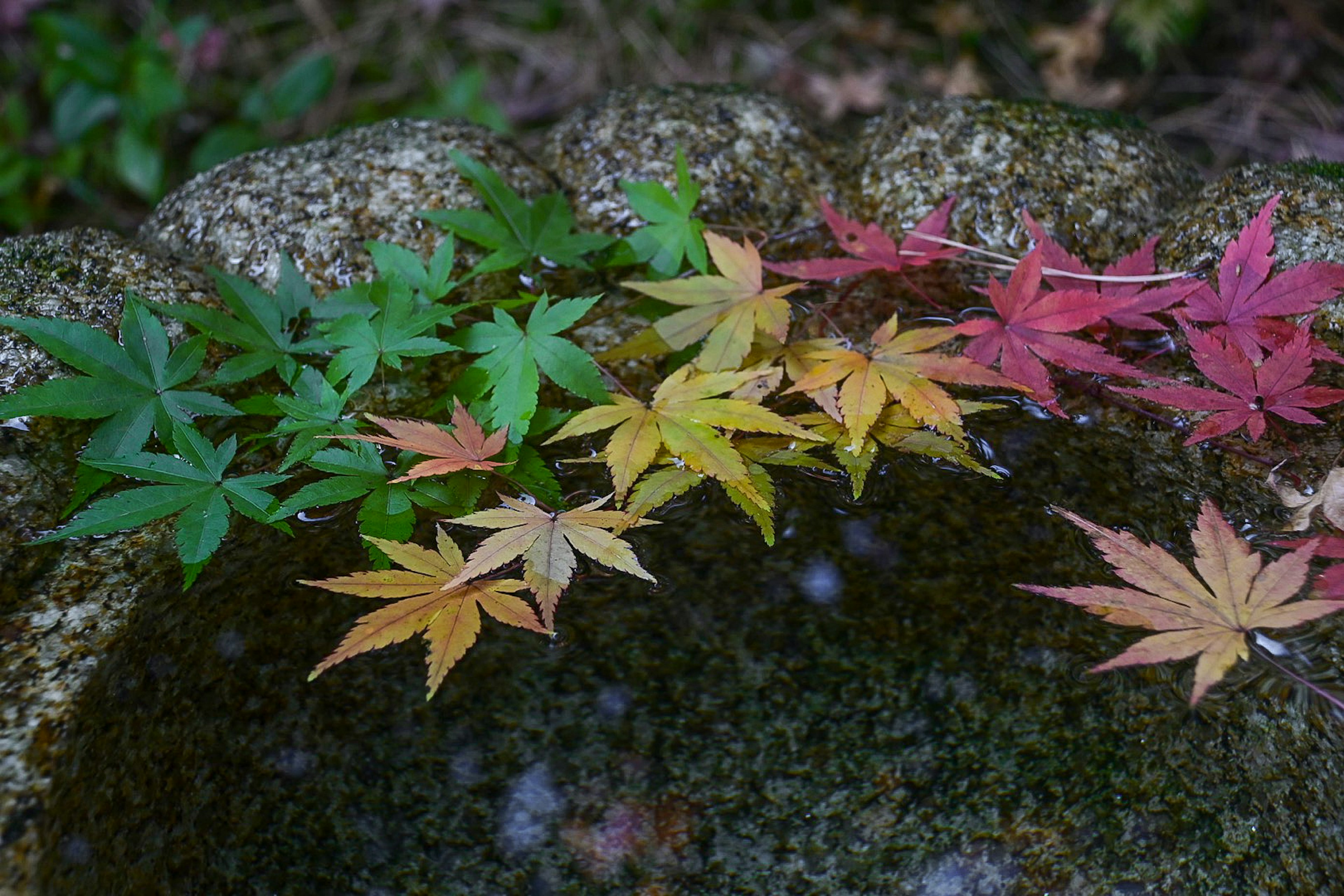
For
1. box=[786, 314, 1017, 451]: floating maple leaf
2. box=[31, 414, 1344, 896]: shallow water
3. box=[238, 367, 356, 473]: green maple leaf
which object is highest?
box=[238, 367, 356, 473]: green maple leaf

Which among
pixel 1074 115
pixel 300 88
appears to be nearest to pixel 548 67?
pixel 300 88

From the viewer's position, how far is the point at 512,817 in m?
1.53

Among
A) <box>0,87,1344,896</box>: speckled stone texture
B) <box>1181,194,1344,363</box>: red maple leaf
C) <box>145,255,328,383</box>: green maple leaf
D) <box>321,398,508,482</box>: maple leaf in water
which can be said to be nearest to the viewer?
<box>0,87,1344,896</box>: speckled stone texture

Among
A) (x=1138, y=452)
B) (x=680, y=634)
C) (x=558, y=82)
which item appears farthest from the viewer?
(x=558, y=82)

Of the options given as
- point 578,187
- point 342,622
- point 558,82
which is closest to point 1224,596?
point 342,622

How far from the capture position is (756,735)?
5.29 ft

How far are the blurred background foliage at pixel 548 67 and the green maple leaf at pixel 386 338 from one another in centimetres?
222

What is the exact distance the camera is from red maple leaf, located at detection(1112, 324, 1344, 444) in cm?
162

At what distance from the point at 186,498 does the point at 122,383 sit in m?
0.32

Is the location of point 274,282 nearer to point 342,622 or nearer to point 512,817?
point 342,622

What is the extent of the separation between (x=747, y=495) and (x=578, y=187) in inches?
45.2

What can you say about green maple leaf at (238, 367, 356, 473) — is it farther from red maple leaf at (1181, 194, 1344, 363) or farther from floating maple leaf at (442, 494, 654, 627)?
red maple leaf at (1181, 194, 1344, 363)

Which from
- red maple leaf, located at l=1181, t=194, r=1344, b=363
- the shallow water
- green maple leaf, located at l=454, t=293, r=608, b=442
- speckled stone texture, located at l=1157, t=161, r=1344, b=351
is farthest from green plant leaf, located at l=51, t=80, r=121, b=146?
red maple leaf, located at l=1181, t=194, r=1344, b=363

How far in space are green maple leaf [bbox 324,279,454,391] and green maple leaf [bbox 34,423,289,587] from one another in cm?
26
